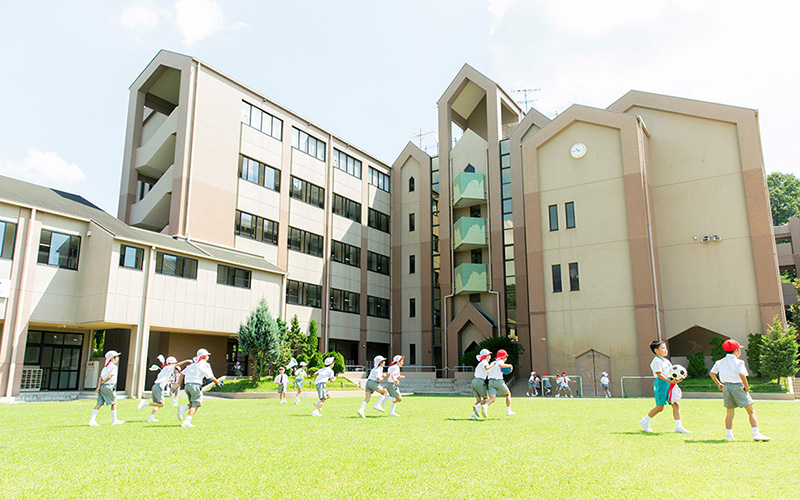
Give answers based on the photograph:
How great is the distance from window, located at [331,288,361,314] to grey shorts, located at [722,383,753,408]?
38.6 metres

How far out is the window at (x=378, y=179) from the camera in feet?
177

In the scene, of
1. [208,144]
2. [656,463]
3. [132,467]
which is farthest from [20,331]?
[656,463]

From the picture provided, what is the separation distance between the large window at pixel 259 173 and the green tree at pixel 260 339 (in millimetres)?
12080

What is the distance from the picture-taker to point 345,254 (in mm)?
49656

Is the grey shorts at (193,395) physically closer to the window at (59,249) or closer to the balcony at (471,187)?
the window at (59,249)

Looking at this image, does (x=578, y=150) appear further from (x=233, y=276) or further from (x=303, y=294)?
(x=233, y=276)

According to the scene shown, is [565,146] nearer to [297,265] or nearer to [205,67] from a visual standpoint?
[297,265]

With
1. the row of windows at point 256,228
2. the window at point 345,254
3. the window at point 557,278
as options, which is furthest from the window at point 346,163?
the window at point 557,278

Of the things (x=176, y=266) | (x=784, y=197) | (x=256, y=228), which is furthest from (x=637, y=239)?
(x=784, y=197)

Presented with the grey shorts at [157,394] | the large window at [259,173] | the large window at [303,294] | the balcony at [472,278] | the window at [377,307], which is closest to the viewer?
the grey shorts at [157,394]

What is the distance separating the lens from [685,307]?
3625cm

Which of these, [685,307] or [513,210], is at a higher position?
[513,210]

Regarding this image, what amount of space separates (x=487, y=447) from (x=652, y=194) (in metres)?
33.4

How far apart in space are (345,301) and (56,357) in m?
22.1
